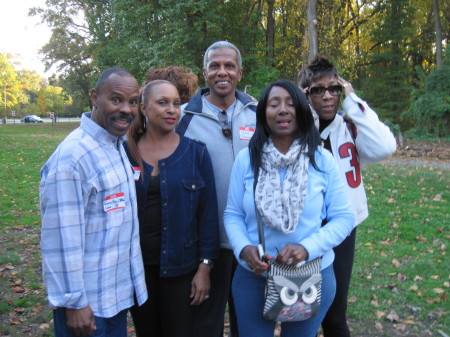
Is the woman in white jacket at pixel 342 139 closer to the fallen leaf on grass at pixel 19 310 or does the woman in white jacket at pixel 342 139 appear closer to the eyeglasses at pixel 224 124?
the eyeglasses at pixel 224 124

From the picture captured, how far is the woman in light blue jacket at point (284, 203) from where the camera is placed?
2189 millimetres

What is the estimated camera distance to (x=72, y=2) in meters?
38.6

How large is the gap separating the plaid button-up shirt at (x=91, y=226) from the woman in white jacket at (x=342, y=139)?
1.33 m

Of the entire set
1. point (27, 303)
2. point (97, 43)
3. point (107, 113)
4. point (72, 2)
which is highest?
point (72, 2)

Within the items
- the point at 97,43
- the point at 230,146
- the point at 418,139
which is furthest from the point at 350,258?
the point at 97,43

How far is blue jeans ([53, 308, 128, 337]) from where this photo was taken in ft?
6.79

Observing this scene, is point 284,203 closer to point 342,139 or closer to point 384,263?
point 342,139

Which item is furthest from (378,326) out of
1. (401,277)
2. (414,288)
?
(401,277)

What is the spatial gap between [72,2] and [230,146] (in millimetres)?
41506

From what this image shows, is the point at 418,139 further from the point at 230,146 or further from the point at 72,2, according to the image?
the point at 72,2

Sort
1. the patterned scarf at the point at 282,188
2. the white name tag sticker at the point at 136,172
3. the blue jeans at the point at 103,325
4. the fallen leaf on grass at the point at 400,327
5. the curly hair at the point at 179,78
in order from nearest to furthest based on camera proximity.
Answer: the blue jeans at the point at 103,325
the patterned scarf at the point at 282,188
the white name tag sticker at the point at 136,172
the curly hair at the point at 179,78
the fallen leaf on grass at the point at 400,327

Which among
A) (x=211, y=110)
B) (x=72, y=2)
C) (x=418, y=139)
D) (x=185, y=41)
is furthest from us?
(x=72, y=2)

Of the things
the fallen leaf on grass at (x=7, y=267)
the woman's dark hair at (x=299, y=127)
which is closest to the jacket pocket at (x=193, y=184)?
the woman's dark hair at (x=299, y=127)

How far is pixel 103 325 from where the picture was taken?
2.16 metres
